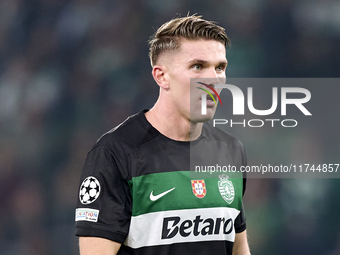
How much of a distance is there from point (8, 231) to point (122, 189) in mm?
3195

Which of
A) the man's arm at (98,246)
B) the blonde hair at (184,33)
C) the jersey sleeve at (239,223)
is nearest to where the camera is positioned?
the man's arm at (98,246)

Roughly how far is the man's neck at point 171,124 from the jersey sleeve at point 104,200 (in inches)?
11.8

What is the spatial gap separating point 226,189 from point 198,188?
0.56 feet

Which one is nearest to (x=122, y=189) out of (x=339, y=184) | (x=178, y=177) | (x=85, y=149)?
(x=178, y=177)

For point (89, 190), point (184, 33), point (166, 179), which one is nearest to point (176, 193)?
point (166, 179)

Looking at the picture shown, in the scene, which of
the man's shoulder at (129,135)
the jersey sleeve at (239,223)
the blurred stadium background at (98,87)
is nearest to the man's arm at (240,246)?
the jersey sleeve at (239,223)

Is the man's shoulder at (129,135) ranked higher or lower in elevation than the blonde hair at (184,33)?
lower

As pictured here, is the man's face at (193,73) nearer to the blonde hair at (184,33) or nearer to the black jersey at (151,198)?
the blonde hair at (184,33)

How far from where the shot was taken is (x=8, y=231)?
5.08 meters

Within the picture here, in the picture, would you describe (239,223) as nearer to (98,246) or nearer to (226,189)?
(226,189)

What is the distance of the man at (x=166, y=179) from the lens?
89.7 inches

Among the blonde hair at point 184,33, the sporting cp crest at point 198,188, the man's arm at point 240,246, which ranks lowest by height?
the man's arm at point 240,246

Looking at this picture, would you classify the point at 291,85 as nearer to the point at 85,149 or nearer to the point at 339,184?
the point at 339,184

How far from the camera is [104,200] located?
2.27 meters
